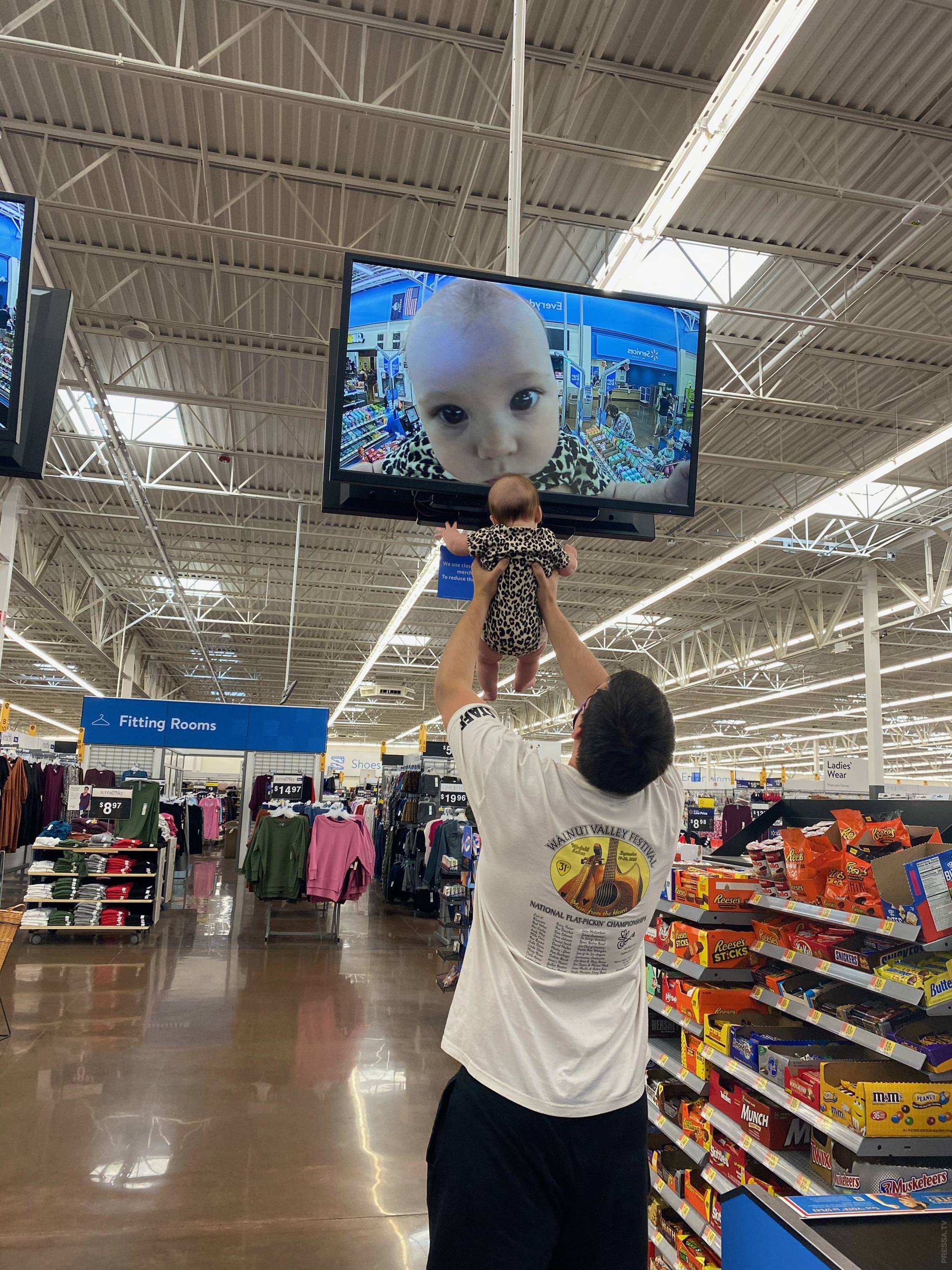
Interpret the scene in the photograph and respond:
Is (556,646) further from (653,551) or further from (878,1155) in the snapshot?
(653,551)

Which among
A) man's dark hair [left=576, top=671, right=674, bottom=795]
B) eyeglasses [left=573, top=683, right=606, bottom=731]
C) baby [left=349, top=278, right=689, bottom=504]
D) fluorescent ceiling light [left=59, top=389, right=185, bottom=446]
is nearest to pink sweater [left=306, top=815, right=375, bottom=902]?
fluorescent ceiling light [left=59, top=389, right=185, bottom=446]

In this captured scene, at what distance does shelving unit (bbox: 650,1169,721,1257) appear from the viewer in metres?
3.08

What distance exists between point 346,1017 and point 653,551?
11512mm

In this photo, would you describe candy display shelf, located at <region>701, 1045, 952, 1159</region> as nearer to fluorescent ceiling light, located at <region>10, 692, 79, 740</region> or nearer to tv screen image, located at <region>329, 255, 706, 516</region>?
tv screen image, located at <region>329, 255, 706, 516</region>

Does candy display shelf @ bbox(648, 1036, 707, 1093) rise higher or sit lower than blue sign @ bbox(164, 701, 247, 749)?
lower

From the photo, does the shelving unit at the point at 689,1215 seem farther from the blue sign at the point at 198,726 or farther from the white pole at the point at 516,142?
the blue sign at the point at 198,726

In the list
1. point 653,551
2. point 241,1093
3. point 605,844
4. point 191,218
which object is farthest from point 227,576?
point 605,844

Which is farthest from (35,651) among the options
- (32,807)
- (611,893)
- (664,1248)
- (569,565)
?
(611,893)

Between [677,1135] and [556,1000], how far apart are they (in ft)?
8.19

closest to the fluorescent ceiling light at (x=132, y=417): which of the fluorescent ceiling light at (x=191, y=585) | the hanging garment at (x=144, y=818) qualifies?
the hanging garment at (x=144, y=818)

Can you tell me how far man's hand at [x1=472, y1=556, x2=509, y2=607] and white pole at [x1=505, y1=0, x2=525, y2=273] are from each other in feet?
4.24

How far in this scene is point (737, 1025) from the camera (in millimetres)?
3250

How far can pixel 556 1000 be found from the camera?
61.1 inches

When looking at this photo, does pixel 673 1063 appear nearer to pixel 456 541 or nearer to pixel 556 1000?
pixel 556 1000
